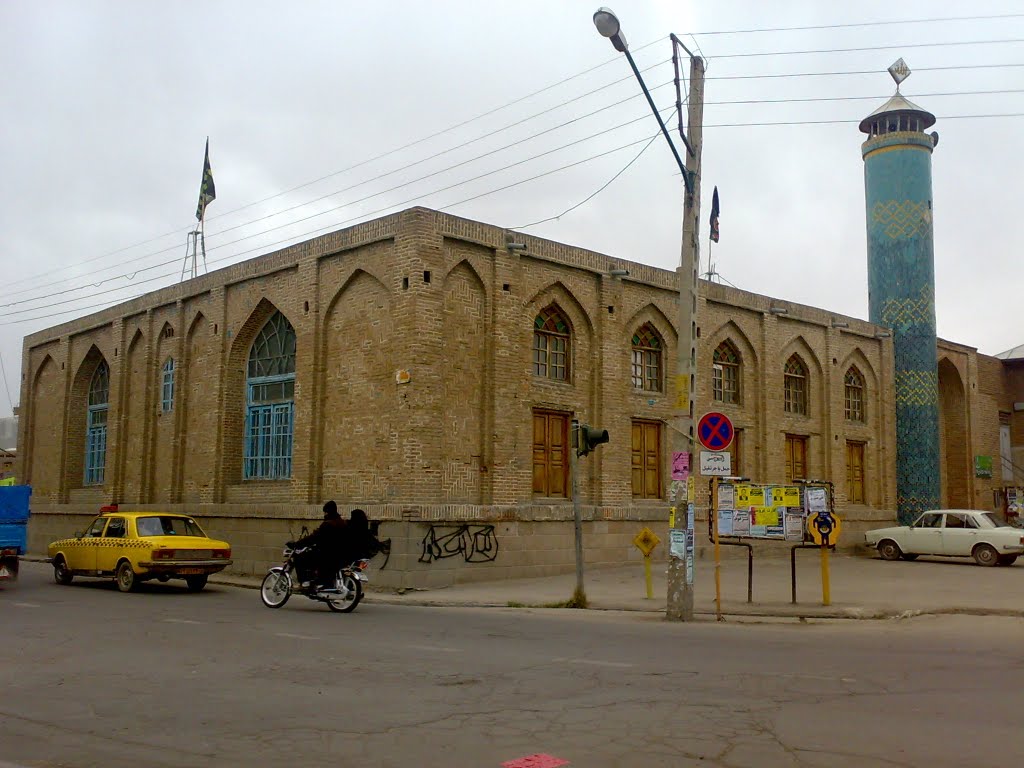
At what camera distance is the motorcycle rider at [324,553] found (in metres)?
14.9

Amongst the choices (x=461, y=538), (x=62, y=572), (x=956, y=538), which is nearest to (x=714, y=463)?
(x=461, y=538)

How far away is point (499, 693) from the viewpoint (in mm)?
8086

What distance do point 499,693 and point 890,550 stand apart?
69.6ft

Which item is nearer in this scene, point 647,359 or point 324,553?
point 324,553

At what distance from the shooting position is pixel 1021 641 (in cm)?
1182

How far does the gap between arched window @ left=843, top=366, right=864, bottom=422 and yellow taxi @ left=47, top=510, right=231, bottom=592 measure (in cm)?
2025

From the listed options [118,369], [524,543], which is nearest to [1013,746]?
[524,543]

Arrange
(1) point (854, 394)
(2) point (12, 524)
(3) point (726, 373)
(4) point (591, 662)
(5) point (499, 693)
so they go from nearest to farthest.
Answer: (5) point (499, 693) → (4) point (591, 662) → (2) point (12, 524) → (3) point (726, 373) → (1) point (854, 394)

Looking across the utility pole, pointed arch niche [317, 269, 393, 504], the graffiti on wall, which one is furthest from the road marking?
pointed arch niche [317, 269, 393, 504]

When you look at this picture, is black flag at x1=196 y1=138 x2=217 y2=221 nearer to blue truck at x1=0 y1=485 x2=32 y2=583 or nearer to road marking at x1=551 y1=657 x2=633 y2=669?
blue truck at x1=0 y1=485 x2=32 y2=583

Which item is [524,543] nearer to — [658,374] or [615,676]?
[658,374]

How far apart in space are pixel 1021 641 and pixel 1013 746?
251 inches

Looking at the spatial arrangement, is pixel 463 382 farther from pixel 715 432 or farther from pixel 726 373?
pixel 726 373

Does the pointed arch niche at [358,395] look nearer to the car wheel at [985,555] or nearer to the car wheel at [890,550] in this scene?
the car wheel at [890,550]
